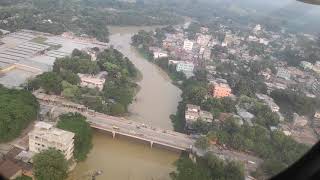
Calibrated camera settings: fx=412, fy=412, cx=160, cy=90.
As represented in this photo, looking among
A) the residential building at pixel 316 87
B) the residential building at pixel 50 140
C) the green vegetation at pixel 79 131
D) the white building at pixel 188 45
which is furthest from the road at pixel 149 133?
the white building at pixel 188 45

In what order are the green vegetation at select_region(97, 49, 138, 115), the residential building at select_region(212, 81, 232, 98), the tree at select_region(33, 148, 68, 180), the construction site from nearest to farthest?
the tree at select_region(33, 148, 68, 180) → the green vegetation at select_region(97, 49, 138, 115) → the construction site → the residential building at select_region(212, 81, 232, 98)

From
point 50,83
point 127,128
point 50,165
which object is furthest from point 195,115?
point 50,165

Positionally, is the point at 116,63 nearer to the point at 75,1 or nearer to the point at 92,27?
the point at 92,27

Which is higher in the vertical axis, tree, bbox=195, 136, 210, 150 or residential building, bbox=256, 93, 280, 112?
tree, bbox=195, 136, 210, 150

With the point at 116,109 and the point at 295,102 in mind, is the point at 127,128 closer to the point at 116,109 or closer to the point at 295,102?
the point at 116,109

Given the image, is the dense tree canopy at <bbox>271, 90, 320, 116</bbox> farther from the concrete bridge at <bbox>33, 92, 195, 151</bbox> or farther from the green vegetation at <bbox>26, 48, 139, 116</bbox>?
the green vegetation at <bbox>26, 48, 139, 116</bbox>

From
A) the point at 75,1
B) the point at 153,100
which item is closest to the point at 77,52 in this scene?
the point at 153,100

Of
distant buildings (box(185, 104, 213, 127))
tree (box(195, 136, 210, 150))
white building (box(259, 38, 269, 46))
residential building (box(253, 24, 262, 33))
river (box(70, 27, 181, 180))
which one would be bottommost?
river (box(70, 27, 181, 180))

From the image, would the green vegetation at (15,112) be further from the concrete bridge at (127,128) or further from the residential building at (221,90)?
the residential building at (221,90)

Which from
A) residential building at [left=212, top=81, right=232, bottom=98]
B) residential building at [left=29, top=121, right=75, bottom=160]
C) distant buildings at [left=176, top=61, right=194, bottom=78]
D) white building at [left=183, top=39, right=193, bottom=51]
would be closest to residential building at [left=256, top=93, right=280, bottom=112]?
residential building at [left=212, top=81, right=232, bottom=98]
